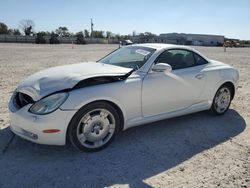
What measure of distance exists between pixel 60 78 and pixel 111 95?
773 millimetres

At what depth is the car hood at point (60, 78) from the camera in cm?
376

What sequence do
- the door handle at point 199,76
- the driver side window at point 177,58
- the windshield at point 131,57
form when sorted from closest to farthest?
the windshield at point 131,57 → the driver side window at point 177,58 → the door handle at point 199,76

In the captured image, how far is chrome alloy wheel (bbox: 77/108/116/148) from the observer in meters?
3.82

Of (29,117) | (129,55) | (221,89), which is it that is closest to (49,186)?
(29,117)

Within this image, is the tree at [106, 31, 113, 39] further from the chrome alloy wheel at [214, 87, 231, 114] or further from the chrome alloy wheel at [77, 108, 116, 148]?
the chrome alloy wheel at [77, 108, 116, 148]

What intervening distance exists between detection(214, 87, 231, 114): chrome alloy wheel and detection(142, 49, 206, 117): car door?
0.59 m

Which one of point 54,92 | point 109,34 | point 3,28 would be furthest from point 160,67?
point 109,34

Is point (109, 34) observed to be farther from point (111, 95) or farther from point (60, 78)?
point (111, 95)

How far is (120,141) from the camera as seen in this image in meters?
4.36

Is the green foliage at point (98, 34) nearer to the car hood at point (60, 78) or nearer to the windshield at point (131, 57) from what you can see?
the windshield at point (131, 57)

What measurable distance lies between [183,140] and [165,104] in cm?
64

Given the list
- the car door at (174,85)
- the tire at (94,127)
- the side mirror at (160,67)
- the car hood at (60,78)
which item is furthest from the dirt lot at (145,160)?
the side mirror at (160,67)

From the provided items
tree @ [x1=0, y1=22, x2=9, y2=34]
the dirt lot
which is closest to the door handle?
the dirt lot

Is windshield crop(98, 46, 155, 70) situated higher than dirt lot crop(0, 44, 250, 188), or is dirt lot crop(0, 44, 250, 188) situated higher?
windshield crop(98, 46, 155, 70)
